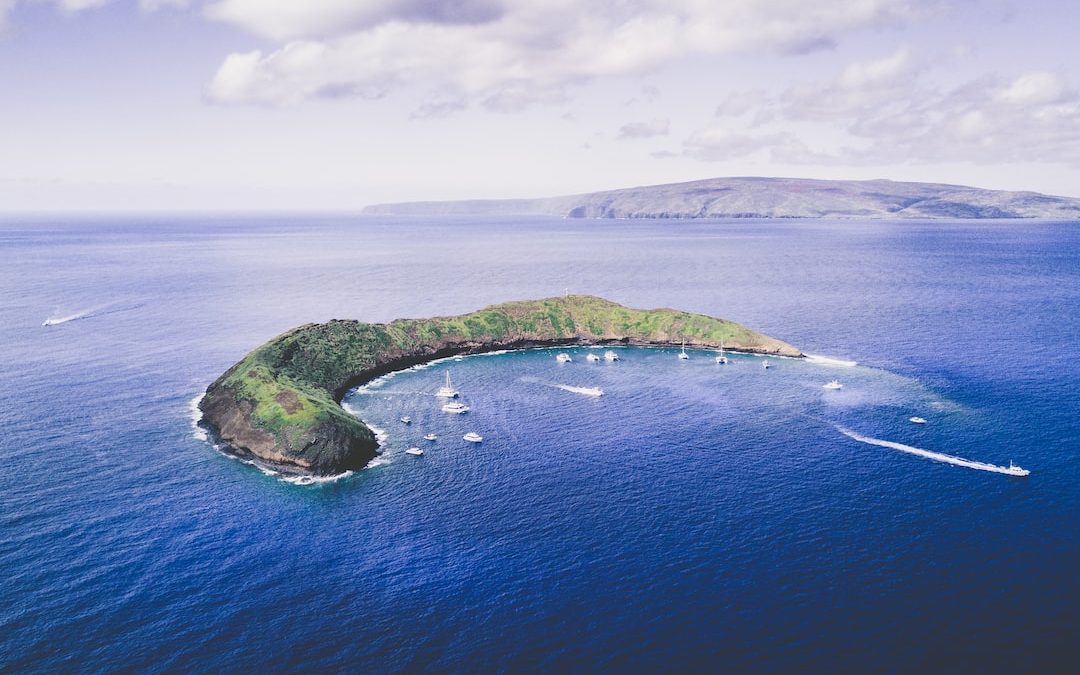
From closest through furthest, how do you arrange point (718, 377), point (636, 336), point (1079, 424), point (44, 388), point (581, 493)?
1. point (581, 493)
2. point (1079, 424)
3. point (44, 388)
4. point (718, 377)
5. point (636, 336)

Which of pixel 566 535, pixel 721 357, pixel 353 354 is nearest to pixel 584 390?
pixel 721 357

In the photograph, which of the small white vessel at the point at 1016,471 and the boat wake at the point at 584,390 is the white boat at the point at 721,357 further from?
the small white vessel at the point at 1016,471

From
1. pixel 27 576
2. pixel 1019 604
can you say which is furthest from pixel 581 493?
pixel 27 576

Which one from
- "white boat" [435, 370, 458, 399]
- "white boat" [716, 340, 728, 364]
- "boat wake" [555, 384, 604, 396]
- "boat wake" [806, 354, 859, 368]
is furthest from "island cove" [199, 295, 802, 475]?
"boat wake" [555, 384, 604, 396]

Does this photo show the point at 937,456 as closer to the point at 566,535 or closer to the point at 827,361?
the point at 566,535

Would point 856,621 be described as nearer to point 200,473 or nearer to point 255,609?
point 255,609

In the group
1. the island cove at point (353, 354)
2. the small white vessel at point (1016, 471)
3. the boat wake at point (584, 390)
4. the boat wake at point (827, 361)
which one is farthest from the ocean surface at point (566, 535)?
the boat wake at point (827, 361)
